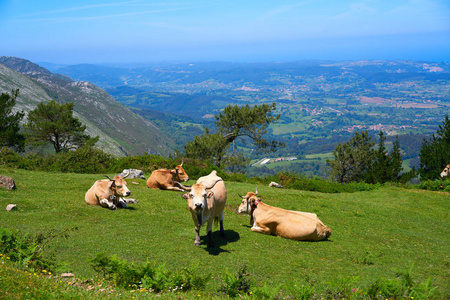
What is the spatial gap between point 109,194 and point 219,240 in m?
6.42

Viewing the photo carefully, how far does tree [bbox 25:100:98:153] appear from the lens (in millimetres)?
46062

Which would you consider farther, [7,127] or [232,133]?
[232,133]

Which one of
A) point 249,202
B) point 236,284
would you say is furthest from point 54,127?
point 236,284

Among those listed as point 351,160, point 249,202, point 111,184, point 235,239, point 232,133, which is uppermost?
point 111,184

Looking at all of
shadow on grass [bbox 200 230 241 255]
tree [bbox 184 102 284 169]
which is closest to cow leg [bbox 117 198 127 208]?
shadow on grass [bbox 200 230 241 255]

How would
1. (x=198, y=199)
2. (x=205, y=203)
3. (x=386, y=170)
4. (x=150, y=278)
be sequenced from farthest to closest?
(x=386, y=170), (x=205, y=203), (x=198, y=199), (x=150, y=278)

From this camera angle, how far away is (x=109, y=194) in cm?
1642

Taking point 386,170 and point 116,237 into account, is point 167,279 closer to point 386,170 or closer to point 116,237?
point 116,237

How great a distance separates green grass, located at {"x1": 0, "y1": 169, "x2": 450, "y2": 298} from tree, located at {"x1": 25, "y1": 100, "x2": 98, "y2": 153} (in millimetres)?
26592

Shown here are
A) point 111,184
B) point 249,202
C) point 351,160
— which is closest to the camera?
point 249,202

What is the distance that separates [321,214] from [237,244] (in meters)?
8.51

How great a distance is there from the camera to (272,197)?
23.0 meters

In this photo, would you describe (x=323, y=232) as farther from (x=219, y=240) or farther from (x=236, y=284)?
(x=236, y=284)

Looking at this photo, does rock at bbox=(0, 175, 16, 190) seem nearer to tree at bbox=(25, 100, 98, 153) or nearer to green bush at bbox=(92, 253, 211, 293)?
green bush at bbox=(92, 253, 211, 293)
